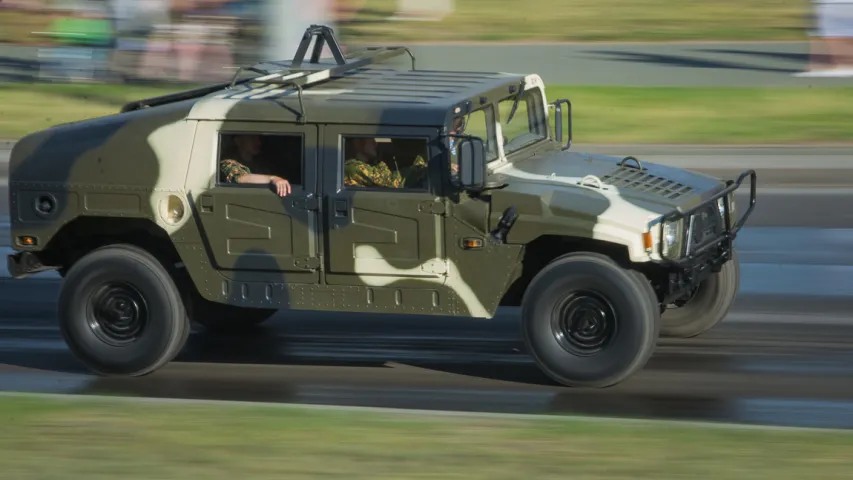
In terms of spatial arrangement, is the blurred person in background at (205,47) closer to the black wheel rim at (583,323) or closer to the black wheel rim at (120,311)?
the black wheel rim at (120,311)

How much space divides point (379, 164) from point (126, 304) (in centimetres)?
200

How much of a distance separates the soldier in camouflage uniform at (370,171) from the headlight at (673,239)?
161cm

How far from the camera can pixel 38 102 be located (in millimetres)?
23250

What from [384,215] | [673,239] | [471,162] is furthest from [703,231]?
[384,215]

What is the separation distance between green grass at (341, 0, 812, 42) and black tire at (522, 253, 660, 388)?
70.9 feet

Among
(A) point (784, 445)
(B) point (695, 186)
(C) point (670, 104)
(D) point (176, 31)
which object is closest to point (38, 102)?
(D) point (176, 31)

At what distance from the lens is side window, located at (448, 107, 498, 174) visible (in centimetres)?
872

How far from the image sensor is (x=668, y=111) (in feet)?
69.6

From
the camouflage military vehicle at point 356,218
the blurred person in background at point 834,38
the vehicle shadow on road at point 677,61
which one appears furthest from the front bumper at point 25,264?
the vehicle shadow on road at point 677,61

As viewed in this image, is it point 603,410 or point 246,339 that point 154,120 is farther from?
point 603,410

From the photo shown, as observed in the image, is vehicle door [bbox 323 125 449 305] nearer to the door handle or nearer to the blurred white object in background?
the door handle

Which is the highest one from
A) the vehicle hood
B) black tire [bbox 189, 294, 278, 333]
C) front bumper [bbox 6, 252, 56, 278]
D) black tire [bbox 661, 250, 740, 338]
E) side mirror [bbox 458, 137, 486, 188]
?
side mirror [bbox 458, 137, 486, 188]

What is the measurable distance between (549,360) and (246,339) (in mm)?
2845

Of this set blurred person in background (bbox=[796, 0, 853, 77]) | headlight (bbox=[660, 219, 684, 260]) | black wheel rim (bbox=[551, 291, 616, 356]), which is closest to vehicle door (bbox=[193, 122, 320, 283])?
black wheel rim (bbox=[551, 291, 616, 356])
